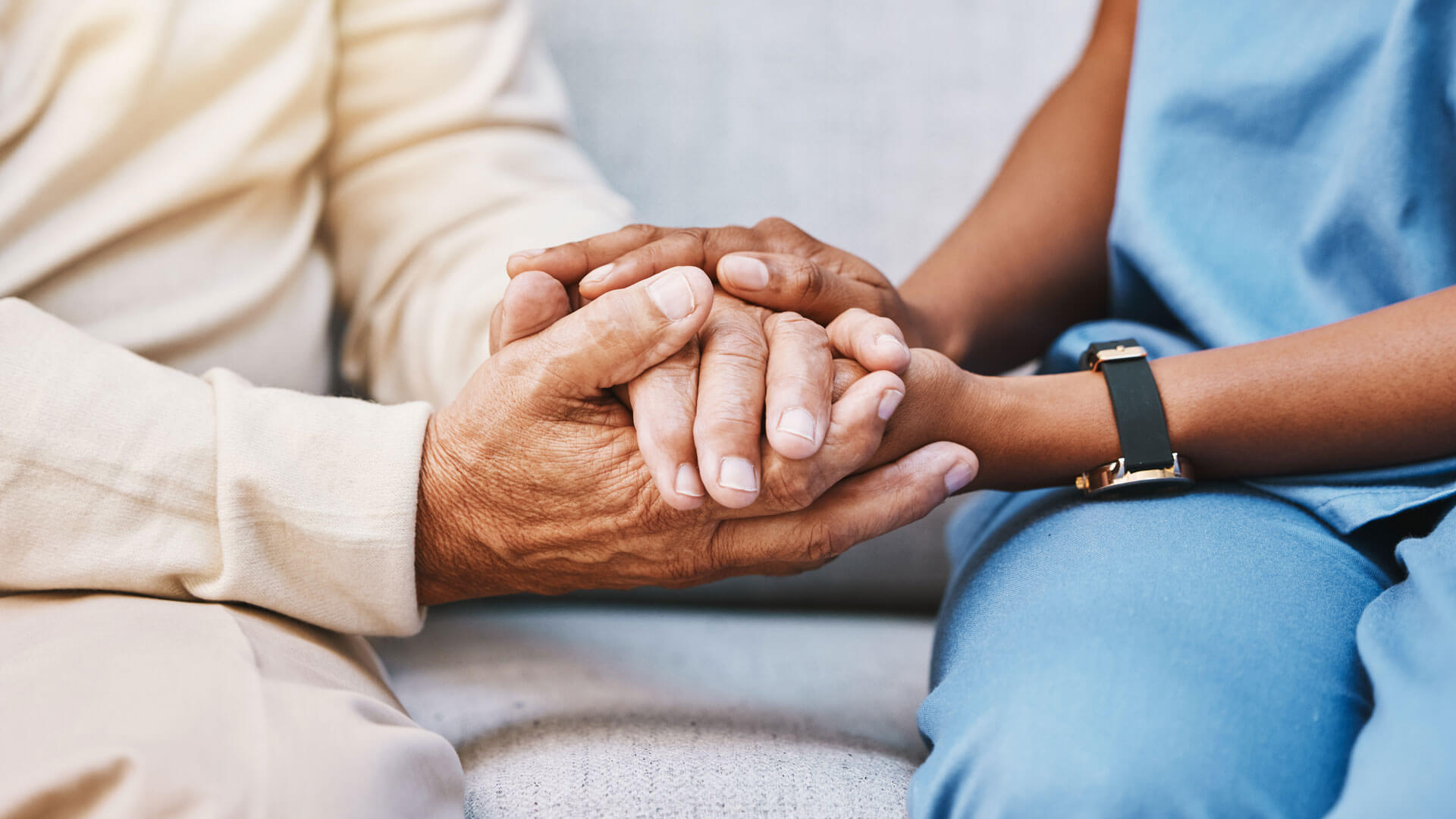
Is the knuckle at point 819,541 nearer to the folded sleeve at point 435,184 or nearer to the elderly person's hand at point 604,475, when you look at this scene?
the elderly person's hand at point 604,475

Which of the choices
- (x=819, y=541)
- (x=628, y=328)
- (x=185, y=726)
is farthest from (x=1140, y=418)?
(x=185, y=726)

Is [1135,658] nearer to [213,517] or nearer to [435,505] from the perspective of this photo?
[435,505]

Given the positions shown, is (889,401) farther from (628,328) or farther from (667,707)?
(667,707)

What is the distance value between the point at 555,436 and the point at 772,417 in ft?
0.53

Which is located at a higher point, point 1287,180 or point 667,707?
point 1287,180

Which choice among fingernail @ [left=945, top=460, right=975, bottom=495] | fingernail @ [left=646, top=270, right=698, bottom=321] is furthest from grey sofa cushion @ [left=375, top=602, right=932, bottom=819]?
fingernail @ [left=646, top=270, right=698, bottom=321]

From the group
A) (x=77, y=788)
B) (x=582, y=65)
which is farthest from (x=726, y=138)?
(x=77, y=788)

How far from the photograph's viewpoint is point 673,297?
64cm

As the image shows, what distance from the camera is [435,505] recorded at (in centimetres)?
69

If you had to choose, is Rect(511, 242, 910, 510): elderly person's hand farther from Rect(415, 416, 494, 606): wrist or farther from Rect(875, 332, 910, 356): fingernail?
Rect(415, 416, 494, 606): wrist

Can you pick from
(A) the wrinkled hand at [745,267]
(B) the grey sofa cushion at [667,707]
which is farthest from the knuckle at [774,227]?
(B) the grey sofa cushion at [667,707]

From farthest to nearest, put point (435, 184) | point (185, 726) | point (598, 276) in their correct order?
point (435, 184) < point (598, 276) < point (185, 726)

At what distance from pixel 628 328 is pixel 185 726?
0.34m

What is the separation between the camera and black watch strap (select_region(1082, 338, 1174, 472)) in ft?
2.19
